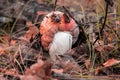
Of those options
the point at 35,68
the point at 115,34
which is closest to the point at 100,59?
the point at 115,34

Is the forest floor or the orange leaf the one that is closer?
the forest floor

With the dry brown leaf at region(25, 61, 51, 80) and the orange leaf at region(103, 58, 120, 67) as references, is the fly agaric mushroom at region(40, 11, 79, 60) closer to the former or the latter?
the orange leaf at region(103, 58, 120, 67)

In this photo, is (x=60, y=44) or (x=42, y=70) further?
(x=60, y=44)

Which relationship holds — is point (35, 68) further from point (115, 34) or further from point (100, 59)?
point (115, 34)

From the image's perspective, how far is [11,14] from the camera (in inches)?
161

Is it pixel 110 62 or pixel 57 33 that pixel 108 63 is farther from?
pixel 57 33

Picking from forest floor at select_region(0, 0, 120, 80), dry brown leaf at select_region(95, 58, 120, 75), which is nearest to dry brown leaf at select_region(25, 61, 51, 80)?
→ forest floor at select_region(0, 0, 120, 80)

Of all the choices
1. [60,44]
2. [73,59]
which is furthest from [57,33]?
[73,59]

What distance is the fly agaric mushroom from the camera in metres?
2.60

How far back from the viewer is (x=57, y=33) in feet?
8.57

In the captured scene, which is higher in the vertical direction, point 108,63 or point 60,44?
point 60,44

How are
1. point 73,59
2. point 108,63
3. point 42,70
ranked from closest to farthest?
1. point 42,70
2. point 108,63
3. point 73,59

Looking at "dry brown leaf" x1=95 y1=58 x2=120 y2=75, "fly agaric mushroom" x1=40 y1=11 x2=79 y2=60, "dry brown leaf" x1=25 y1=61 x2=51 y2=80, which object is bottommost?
"dry brown leaf" x1=95 y1=58 x2=120 y2=75

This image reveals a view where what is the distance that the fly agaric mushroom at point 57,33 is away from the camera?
2604mm
